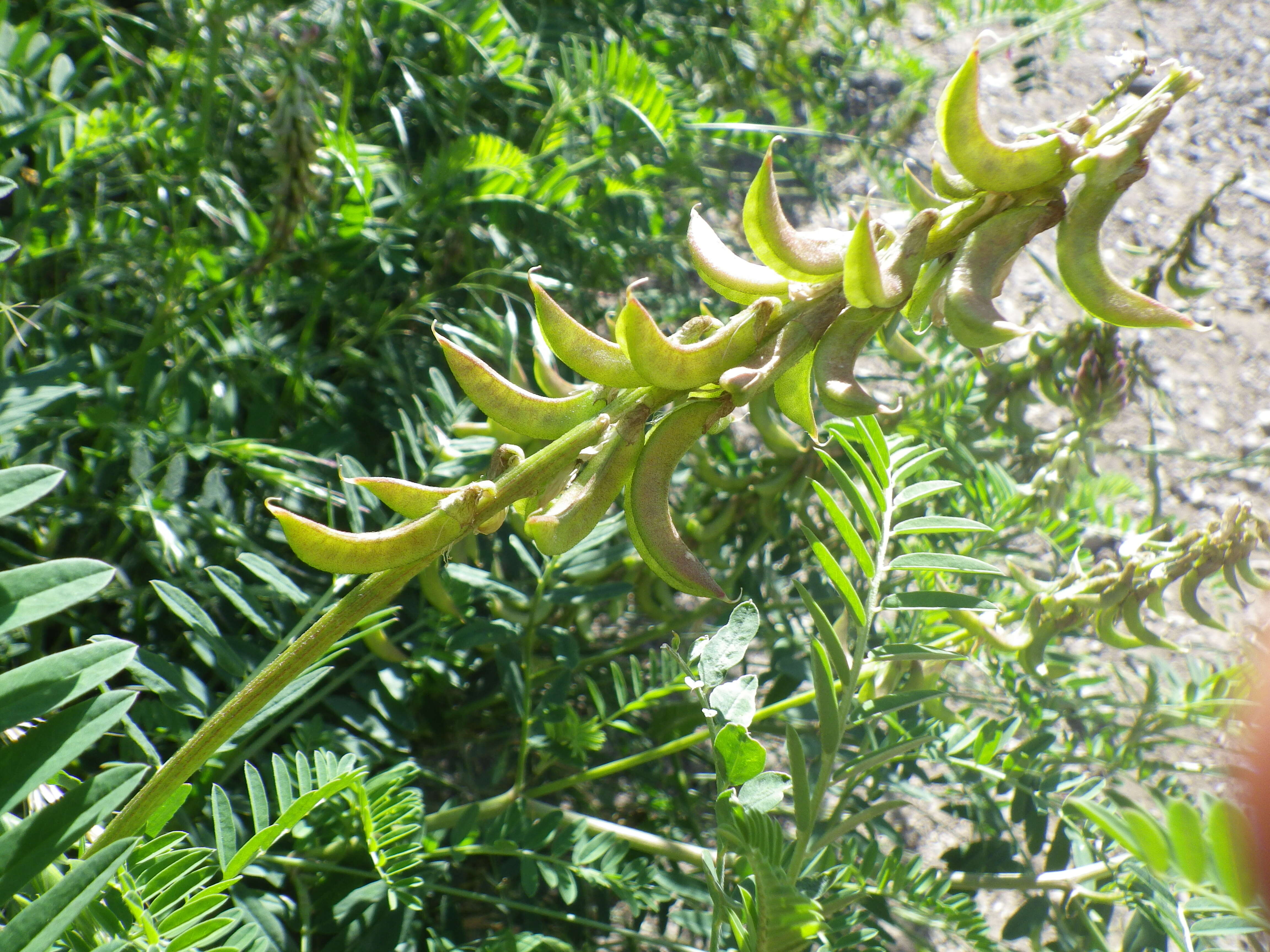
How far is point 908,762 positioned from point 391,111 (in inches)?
44.8

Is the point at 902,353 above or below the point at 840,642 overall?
above

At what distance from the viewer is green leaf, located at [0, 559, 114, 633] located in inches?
22.0

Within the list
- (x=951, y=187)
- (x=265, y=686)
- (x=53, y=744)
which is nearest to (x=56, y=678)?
(x=53, y=744)

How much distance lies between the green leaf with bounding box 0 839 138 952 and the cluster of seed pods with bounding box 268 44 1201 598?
20cm

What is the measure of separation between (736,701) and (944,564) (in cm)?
19

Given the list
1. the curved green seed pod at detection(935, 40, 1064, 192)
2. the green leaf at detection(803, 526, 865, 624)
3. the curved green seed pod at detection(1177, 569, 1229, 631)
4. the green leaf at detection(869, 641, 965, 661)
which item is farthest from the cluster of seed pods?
the curved green seed pod at detection(1177, 569, 1229, 631)

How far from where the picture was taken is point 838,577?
2.28 ft

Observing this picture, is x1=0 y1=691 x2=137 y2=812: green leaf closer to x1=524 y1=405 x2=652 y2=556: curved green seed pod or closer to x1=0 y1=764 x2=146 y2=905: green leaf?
x1=0 y1=764 x2=146 y2=905: green leaf

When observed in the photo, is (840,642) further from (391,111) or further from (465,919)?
(391,111)

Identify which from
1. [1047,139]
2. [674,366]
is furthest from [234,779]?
[1047,139]

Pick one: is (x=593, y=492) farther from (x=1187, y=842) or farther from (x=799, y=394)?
(x=1187, y=842)

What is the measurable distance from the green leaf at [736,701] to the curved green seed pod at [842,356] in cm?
28

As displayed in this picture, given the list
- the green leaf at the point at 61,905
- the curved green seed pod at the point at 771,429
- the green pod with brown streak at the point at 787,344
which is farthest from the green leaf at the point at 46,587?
the curved green seed pod at the point at 771,429

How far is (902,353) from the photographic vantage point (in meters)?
1.00
